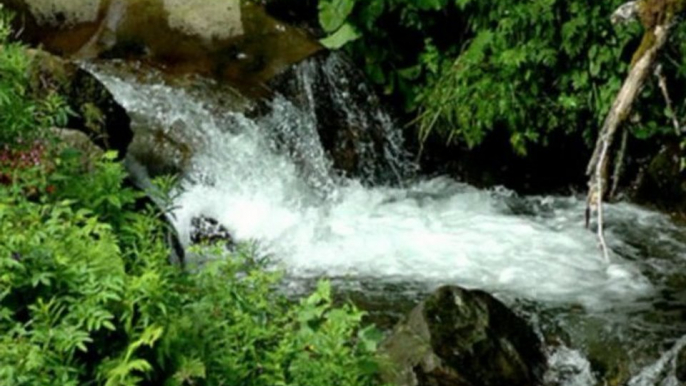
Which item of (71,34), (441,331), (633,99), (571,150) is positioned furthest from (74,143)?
(571,150)

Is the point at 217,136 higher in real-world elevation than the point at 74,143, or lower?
lower

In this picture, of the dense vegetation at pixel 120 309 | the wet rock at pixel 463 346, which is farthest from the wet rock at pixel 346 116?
the dense vegetation at pixel 120 309

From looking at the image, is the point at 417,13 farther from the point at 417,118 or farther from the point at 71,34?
the point at 71,34

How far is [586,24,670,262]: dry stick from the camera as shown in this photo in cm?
463

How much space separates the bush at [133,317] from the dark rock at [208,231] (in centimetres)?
411

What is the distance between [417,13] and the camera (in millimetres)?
9203

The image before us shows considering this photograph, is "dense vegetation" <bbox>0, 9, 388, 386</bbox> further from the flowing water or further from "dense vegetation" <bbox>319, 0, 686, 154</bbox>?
"dense vegetation" <bbox>319, 0, 686, 154</bbox>

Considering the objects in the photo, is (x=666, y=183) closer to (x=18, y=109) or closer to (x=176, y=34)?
(x=176, y=34)

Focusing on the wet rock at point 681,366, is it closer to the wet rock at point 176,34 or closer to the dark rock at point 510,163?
the dark rock at point 510,163

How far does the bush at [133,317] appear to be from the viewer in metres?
2.78

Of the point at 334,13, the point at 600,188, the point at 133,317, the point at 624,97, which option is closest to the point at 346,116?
the point at 334,13

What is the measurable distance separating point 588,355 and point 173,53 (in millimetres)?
5257

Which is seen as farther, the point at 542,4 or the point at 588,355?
the point at 542,4

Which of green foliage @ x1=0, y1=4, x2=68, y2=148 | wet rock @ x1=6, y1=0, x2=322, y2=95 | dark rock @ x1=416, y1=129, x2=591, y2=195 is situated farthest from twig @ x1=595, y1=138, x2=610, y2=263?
wet rock @ x1=6, y1=0, x2=322, y2=95
